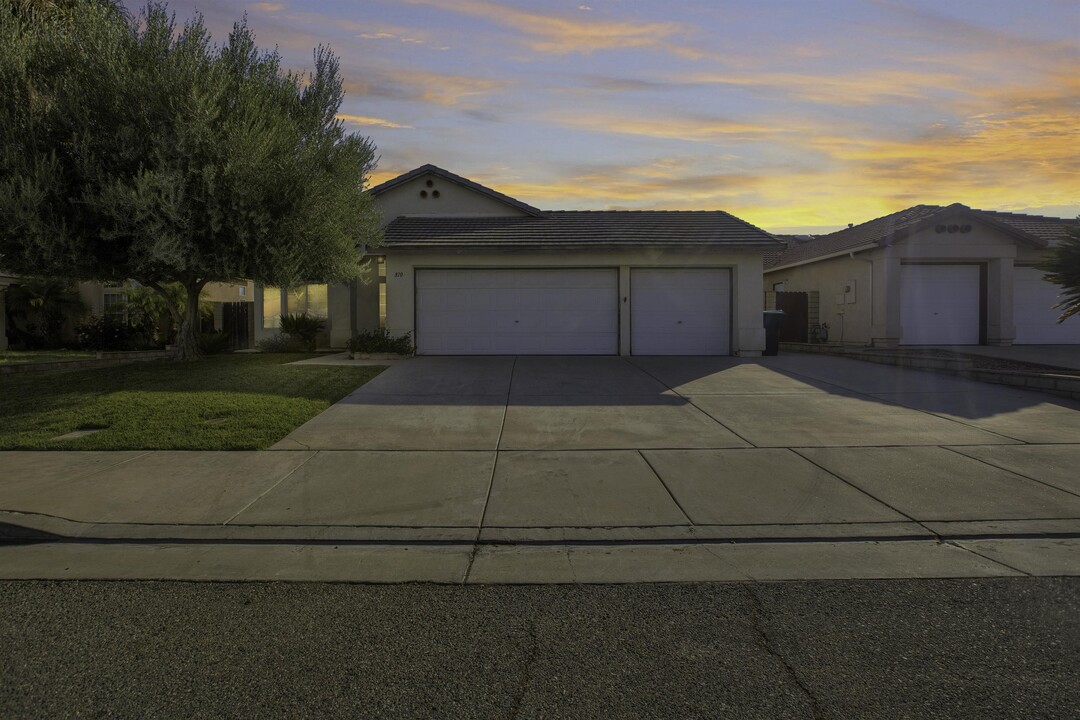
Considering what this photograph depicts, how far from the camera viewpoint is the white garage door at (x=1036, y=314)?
20.1 m

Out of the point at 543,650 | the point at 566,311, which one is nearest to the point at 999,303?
the point at 566,311

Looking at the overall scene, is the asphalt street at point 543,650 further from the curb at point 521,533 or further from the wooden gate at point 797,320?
the wooden gate at point 797,320

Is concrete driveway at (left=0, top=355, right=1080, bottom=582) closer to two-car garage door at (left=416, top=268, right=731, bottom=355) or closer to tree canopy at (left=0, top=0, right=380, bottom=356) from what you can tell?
tree canopy at (left=0, top=0, right=380, bottom=356)

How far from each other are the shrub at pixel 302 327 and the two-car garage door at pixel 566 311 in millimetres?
4015

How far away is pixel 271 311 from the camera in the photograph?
19.9m

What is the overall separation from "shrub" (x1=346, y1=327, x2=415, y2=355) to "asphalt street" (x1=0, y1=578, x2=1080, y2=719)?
11678 mm

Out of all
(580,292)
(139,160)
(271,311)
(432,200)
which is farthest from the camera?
(432,200)

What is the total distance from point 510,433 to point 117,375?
8529 mm

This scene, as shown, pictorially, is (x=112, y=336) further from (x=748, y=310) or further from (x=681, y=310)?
(x=748, y=310)

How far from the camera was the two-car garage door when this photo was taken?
1691 centimetres

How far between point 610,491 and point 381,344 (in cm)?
1057

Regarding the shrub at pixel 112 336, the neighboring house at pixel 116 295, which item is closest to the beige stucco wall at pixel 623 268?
the neighboring house at pixel 116 295

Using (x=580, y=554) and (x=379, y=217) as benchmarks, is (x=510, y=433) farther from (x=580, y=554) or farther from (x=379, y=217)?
(x=379, y=217)

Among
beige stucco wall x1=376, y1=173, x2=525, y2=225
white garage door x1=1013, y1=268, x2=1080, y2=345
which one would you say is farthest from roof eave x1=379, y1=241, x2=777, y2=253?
white garage door x1=1013, y1=268, x2=1080, y2=345
